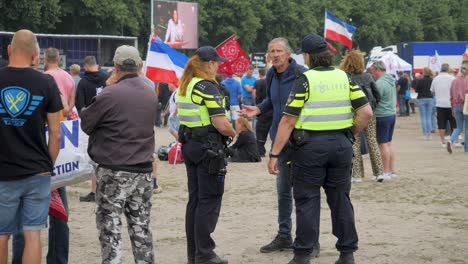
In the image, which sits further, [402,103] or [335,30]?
[402,103]

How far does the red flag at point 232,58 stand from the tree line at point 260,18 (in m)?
19.2

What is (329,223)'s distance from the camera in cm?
1000

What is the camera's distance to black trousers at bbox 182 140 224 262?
25.0ft

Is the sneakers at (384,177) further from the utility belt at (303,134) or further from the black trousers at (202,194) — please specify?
the utility belt at (303,134)

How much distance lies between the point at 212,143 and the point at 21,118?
2.05 m

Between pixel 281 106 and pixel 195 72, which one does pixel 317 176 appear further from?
pixel 195 72

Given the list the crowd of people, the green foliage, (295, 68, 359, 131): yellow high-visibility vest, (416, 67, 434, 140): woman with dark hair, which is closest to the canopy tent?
(416, 67, 434, 140): woman with dark hair

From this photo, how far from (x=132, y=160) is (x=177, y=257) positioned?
2012 millimetres

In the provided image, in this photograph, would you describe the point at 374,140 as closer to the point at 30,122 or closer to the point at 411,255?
the point at 411,255

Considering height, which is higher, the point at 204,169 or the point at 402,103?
the point at 204,169

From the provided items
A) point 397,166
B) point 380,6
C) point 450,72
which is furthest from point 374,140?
point 380,6

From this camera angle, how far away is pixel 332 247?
8.69 metres

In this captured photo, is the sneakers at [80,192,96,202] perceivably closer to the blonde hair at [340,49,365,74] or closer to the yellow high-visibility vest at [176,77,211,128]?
the blonde hair at [340,49,365,74]

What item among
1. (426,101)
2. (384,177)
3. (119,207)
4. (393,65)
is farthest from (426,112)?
(119,207)
